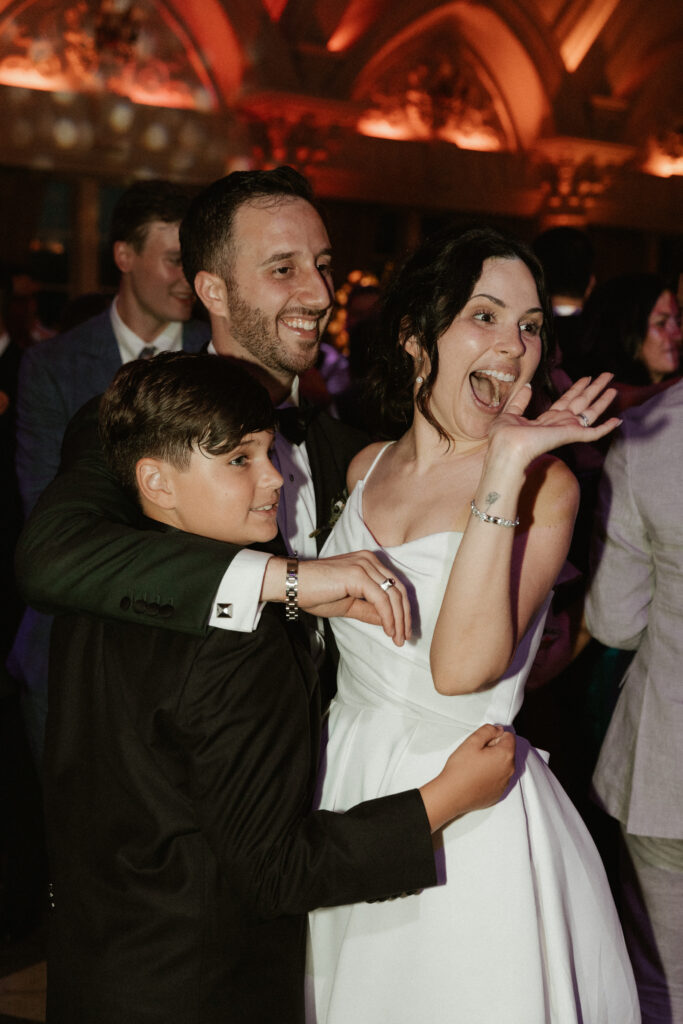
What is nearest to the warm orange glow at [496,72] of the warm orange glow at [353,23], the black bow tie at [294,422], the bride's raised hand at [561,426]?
the warm orange glow at [353,23]

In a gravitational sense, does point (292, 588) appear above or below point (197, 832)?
above

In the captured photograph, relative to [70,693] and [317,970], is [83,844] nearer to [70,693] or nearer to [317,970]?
[70,693]

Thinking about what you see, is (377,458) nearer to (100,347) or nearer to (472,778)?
(472,778)

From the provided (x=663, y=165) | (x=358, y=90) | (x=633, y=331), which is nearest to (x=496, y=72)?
(x=358, y=90)

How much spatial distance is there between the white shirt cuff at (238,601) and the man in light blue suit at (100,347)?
155 cm

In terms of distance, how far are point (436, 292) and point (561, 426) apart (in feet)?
1.85

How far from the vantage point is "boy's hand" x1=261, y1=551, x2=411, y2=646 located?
1.37 m

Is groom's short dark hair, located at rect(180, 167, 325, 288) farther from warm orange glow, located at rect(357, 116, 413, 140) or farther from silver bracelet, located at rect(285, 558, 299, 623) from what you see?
warm orange glow, located at rect(357, 116, 413, 140)

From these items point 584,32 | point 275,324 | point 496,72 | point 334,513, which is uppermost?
point 584,32

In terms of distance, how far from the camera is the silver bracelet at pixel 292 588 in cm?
140

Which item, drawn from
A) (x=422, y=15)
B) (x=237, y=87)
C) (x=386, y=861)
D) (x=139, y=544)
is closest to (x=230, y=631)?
(x=139, y=544)

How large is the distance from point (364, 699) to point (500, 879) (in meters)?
0.39

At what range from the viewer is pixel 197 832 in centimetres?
135

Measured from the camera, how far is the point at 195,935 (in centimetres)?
135
